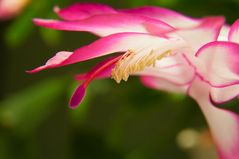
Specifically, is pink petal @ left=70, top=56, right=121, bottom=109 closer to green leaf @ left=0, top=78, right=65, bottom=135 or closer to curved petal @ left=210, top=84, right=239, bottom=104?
curved petal @ left=210, top=84, right=239, bottom=104

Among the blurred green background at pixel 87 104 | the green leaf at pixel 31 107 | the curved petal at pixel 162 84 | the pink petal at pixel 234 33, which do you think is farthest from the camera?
the green leaf at pixel 31 107

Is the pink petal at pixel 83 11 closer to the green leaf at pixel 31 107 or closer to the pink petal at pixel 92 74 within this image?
the pink petal at pixel 92 74

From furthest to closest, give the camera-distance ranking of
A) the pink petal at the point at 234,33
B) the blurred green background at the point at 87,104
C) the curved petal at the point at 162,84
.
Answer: the blurred green background at the point at 87,104
the curved petal at the point at 162,84
the pink petal at the point at 234,33

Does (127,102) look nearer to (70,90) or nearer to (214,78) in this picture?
(70,90)

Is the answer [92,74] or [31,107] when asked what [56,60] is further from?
[31,107]

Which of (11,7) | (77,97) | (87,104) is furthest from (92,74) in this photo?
(87,104)

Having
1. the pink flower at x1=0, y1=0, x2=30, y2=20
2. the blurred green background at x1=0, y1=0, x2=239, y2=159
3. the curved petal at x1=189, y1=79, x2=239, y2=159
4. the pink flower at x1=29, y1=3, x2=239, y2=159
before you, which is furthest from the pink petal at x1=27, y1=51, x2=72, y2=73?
the pink flower at x1=0, y1=0, x2=30, y2=20

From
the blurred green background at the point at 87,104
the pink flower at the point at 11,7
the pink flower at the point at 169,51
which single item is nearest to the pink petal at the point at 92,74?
the pink flower at the point at 169,51
